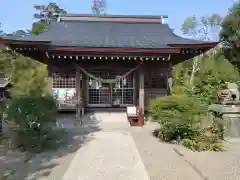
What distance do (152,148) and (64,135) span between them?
113 inches

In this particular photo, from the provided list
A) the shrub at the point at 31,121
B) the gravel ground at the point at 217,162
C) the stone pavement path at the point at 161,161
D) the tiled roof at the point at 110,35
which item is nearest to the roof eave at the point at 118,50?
the tiled roof at the point at 110,35

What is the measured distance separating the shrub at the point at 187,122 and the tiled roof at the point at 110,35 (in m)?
4.53

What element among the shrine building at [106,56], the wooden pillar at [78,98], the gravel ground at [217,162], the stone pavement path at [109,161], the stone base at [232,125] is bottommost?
the gravel ground at [217,162]

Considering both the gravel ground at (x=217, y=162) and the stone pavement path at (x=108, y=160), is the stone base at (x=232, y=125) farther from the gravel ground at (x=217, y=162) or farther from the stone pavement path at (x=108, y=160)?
the stone pavement path at (x=108, y=160)

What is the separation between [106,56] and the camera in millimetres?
10586

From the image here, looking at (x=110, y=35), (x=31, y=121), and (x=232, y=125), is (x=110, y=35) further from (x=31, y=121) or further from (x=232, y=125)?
(x=31, y=121)

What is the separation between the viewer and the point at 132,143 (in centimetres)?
699

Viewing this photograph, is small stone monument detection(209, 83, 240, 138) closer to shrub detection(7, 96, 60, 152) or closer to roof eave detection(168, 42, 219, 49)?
roof eave detection(168, 42, 219, 49)

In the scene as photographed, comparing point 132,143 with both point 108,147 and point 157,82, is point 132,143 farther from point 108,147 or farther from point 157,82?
point 157,82

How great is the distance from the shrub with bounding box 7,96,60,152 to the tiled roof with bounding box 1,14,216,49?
15.7 feet

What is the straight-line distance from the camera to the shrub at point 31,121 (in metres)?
6.09

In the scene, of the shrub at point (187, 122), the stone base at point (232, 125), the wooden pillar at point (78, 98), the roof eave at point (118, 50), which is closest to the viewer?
the shrub at point (187, 122)

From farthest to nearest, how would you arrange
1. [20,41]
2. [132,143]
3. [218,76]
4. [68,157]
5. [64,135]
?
[218,76] → [20,41] → [64,135] → [132,143] → [68,157]

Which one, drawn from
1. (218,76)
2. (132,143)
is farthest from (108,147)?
(218,76)
